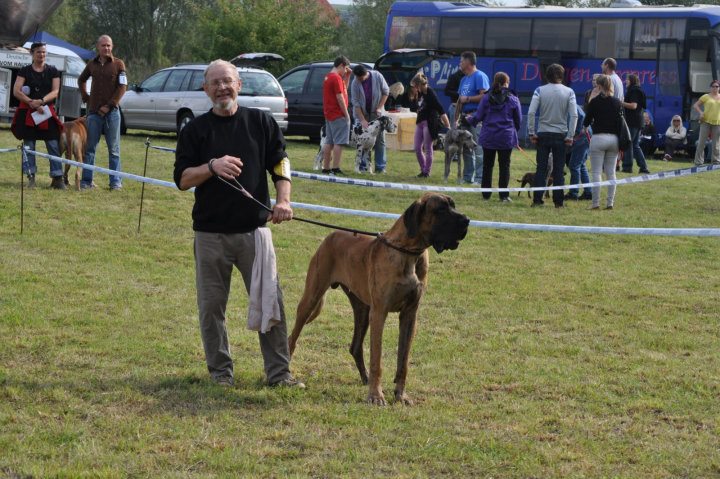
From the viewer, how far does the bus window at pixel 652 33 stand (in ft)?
84.5

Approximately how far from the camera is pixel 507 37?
91.9 feet

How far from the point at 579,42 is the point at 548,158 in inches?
554

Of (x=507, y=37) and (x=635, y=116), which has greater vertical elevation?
(x=507, y=37)

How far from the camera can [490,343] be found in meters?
7.12

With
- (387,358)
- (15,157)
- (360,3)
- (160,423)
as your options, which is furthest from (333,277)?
(360,3)

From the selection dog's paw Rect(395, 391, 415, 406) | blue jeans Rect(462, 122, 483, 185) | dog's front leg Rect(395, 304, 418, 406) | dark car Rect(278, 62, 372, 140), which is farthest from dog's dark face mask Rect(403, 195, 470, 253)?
dark car Rect(278, 62, 372, 140)

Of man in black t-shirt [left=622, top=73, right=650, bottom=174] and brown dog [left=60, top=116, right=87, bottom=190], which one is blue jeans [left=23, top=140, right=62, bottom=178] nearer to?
brown dog [left=60, top=116, right=87, bottom=190]

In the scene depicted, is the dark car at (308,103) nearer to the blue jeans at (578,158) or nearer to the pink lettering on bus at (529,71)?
the pink lettering on bus at (529,71)

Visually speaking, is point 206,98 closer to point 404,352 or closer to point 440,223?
point 404,352

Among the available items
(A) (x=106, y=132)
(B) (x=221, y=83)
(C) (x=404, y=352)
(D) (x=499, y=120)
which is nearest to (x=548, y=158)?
(D) (x=499, y=120)

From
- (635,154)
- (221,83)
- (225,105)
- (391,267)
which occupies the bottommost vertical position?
(391,267)

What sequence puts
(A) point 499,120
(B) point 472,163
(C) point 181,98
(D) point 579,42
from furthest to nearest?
1. (D) point 579,42
2. (C) point 181,98
3. (B) point 472,163
4. (A) point 499,120

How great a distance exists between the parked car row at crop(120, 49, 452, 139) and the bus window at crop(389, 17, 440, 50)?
6908mm

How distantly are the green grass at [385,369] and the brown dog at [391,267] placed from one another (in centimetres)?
34
